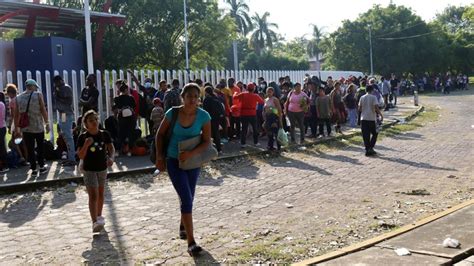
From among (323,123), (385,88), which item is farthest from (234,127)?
(385,88)

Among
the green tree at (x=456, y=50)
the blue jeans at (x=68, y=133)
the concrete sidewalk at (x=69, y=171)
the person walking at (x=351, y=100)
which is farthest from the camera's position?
the green tree at (x=456, y=50)

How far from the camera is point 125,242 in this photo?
6.09m

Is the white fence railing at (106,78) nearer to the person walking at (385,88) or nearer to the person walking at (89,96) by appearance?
the person walking at (89,96)

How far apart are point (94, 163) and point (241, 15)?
64418 millimetres

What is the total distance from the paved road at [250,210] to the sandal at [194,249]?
0.07 m

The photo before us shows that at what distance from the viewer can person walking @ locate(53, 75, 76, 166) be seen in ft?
36.1

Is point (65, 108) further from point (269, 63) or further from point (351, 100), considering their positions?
point (269, 63)

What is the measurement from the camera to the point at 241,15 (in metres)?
69.2

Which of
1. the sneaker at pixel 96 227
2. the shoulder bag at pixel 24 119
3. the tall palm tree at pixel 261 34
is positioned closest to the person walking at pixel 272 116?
the shoulder bag at pixel 24 119

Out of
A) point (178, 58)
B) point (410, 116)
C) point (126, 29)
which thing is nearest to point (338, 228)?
point (410, 116)

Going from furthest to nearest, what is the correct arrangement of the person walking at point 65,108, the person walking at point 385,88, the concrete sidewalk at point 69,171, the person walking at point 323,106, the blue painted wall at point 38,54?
the person walking at point 385,88, the blue painted wall at point 38,54, the person walking at point 323,106, the person walking at point 65,108, the concrete sidewalk at point 69,171

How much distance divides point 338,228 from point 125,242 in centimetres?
240

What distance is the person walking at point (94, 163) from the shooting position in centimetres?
652

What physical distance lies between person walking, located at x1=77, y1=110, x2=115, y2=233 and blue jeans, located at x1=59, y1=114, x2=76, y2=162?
186 inches
